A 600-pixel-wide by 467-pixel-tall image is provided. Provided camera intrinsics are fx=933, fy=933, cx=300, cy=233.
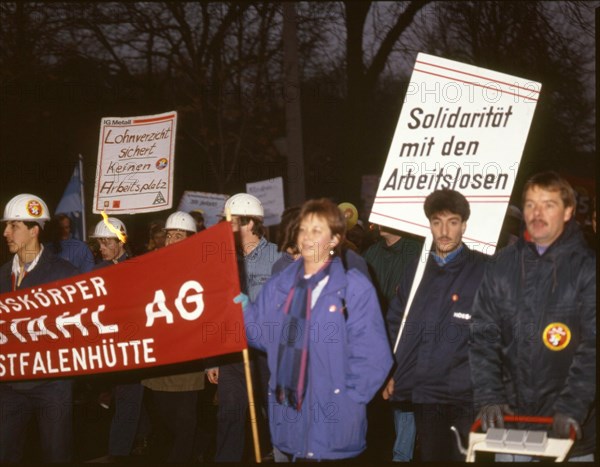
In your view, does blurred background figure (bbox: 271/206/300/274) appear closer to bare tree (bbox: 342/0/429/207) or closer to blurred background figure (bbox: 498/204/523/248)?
blurred background figure (bbox: 498/204/523/248)

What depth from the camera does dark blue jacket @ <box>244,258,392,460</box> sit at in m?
4.57

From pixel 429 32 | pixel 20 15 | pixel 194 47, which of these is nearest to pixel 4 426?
pixel 20 15

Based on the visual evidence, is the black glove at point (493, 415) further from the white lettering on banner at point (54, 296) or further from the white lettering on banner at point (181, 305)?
the white lettering on banner at point (54, 296)

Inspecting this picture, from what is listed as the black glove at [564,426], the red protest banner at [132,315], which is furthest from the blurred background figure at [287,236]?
the black glove at [564,426]

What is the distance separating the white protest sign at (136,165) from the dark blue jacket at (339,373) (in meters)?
5.72

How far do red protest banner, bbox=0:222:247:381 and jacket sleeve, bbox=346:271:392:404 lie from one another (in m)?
0.80

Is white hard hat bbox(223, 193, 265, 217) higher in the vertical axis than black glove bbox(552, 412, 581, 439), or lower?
higher

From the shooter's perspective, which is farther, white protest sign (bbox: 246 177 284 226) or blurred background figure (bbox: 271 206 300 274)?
white protest sign (bbox: 246 177 284 226)

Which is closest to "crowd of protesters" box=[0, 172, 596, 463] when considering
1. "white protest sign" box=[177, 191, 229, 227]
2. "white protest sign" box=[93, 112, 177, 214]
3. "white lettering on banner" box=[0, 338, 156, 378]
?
"white lettering on banner" box=[0, 338, 156, 378]

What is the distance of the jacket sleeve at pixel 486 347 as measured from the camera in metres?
4.51

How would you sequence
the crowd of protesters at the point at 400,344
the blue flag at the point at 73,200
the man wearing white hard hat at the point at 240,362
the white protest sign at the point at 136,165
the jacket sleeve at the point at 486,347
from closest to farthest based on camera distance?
the crowd of protesters at the point at 400,344 < the jacket sleeve at the point at 486,347 < the man wearing white hard hat at the point at 240,362 < the white protest sign at the point at 136,165 < the blue flag at the point at 73,200

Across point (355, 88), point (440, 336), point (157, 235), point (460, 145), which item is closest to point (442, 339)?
point (440, 336)

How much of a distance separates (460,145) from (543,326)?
1.90 meters

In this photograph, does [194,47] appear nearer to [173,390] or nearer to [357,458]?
[173,390]
